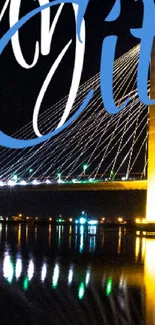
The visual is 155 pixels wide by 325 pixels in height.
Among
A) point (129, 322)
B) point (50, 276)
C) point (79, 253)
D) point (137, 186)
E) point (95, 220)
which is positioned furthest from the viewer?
point (95, 220)

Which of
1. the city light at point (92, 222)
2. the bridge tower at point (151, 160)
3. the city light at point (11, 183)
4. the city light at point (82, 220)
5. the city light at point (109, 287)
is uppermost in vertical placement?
the bridge tower at point (151, 160)

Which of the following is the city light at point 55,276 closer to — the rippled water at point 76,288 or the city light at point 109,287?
the rippled water at point 76,288

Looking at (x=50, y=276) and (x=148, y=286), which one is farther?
(x=50, y=276)

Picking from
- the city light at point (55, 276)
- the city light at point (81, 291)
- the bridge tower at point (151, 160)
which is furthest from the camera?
the bridge tower at point (151, 160)

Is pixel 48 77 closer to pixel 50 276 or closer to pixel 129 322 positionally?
pixel 50 276

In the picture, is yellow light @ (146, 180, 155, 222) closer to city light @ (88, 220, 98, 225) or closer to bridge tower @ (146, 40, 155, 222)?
bridge tower @ (146, 40, 155, 222)

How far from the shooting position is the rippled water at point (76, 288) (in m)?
5.12

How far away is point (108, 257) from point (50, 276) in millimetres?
3291

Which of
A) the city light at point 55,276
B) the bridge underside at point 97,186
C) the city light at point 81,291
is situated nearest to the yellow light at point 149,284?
the city light at point 81,291

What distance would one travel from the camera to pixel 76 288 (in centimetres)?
665

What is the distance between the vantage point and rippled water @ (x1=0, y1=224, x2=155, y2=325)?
512cm

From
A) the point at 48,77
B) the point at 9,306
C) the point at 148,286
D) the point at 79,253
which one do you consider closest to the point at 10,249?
the point at 79,253

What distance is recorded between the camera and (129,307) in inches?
221

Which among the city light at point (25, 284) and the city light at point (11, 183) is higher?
the city light at point (11, 183)
